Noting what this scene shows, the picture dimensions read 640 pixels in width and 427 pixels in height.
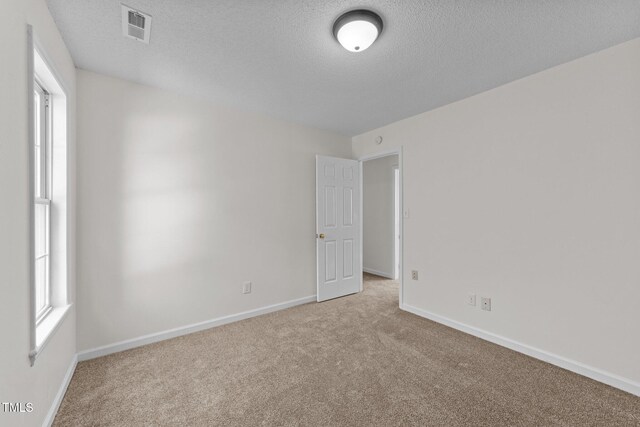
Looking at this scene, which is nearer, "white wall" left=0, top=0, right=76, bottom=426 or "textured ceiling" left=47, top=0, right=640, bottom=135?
"white wall" left=0, top=0, right=76, bottom=426

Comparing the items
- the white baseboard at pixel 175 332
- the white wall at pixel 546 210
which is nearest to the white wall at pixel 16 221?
the white baseboard at pixel 175 332

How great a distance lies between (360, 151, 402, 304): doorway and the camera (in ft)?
16.7

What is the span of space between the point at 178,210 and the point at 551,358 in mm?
3567

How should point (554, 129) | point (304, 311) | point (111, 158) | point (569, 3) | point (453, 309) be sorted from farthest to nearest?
point (304, 311) → point (453, 309) → point (111, 158) → point (554, 129) → point (569, 3)

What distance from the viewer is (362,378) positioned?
201 centimetres

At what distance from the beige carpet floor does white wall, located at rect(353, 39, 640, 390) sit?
0.36 meters

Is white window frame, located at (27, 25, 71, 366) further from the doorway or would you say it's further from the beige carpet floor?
the doorway

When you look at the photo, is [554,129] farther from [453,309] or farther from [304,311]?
[304,311]

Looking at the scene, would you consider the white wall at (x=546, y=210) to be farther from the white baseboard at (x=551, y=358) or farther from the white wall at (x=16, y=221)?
the white wall at (x=16, y=221)

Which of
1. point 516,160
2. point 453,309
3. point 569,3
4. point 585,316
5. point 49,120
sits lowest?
point 453,309

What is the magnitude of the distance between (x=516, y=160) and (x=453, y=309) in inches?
63.8

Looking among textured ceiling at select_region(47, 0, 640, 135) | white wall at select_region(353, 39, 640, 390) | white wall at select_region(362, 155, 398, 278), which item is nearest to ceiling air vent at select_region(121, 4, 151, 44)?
textured ceiling at select_region(47, 0, 640, 135)

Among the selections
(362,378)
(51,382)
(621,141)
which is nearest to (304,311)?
(362,378)

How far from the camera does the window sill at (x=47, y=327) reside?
53.5 inches
